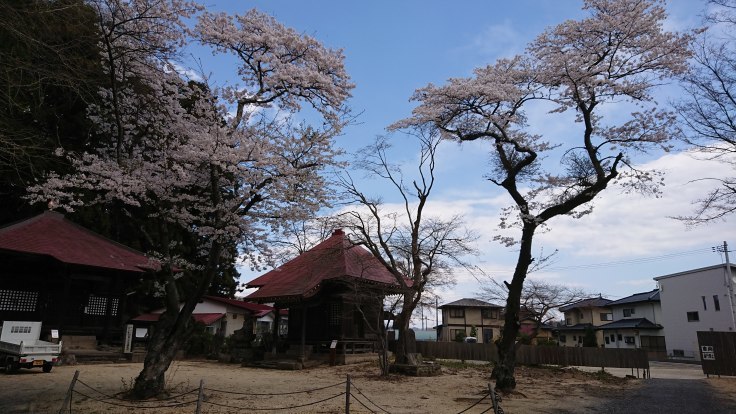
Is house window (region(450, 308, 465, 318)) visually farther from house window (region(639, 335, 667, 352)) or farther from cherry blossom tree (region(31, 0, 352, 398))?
cherry blossom tree (region(31, 0, 352, 398))

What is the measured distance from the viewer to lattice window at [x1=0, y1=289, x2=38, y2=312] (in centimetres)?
1806

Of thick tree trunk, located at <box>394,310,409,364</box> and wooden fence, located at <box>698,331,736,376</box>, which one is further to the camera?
thick tree trunk, located at <box>394,310,409,364</box>

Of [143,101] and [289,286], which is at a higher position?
[143,101]

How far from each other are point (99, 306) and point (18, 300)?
3.18 meters

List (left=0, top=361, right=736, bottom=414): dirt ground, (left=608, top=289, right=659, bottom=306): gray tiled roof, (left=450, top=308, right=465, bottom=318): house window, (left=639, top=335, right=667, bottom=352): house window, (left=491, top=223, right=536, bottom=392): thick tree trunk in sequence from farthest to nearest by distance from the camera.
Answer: (left=450, top=308, right=465, bottom=318): house window
(left=608, top=289, right=659, bottom=306): gray tiled roof
(left=639, top=335, right=667, bottom=352): house window
(left=491, top=223, right=536, bottom=392): thick tree trunk
(left=0, top=361, right=736, bottom=414): dirt ground

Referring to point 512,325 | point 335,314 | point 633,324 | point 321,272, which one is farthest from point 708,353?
point 633,324

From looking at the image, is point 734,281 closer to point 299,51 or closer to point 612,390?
point 612,390

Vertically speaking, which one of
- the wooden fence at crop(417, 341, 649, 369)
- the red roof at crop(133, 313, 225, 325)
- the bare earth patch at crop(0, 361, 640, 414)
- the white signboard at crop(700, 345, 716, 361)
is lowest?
the bare earth patch at crop(0, 361, 640, 414)

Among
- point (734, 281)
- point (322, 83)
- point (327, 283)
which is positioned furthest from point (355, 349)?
point (734, 281)

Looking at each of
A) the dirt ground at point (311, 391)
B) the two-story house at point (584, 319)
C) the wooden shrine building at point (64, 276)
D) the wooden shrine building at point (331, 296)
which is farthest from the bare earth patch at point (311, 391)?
the two-story house at point (584, 319)

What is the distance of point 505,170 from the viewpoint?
614 inches

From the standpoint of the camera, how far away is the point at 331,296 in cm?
2305

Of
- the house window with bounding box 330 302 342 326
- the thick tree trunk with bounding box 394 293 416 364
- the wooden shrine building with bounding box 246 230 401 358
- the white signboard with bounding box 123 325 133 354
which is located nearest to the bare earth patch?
the thick tree trunk with bounding box 394 293 416 364

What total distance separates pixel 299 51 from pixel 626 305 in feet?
148
